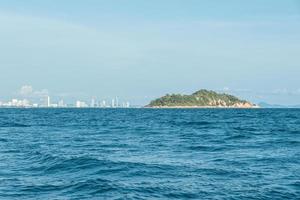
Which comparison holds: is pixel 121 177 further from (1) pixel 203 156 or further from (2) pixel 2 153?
(2) pixel 2 153

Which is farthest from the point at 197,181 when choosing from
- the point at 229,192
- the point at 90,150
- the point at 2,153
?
the point at 2,153

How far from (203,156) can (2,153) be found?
46.4 feet

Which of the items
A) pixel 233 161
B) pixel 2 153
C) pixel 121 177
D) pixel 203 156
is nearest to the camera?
pixel 121 177

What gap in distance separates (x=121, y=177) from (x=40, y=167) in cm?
619

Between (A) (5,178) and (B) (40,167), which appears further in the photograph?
(B) (40,167)

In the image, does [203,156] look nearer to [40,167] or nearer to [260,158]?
[260,158]

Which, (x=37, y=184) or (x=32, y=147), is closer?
(x=37, y=184)

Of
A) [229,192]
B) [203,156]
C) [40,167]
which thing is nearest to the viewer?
[229,192]

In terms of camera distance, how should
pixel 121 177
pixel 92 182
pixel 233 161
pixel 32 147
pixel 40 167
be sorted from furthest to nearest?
pixel 32 147, pixel 233 161, pixel 40 167, pixel 121 177, pixel 92 182

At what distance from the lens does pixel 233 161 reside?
30.0 metres

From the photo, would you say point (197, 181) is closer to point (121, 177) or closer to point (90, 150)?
point (121, 177)

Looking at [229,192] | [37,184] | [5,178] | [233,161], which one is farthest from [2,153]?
[229,192]

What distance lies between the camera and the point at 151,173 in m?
25.4

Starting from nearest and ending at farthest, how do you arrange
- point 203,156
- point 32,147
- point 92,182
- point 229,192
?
point 229,192 → point 92,182 → point 203,156 → point 32,147
